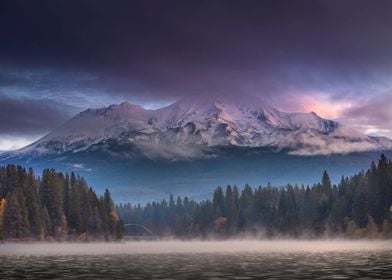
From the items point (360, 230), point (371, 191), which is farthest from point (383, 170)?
point (360, 230)

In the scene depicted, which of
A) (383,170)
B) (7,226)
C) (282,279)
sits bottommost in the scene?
(282,279)

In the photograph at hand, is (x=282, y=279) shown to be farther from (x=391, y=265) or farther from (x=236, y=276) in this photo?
(x=391, y=265)

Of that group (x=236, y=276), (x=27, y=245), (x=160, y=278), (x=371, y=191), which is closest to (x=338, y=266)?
(x=236, y=276)

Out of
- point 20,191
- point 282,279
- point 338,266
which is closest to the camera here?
point 282,279

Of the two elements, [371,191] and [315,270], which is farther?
[371,191]

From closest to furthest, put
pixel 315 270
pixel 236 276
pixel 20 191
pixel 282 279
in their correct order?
pixel 282 279
pixel 236 276
pixel 315 270
pixel 20 191

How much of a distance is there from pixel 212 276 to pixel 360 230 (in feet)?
485

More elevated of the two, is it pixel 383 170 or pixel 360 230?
pixel 383 170

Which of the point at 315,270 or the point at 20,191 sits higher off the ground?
the point at 20,191

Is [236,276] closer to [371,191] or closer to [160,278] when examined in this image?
[160,278]

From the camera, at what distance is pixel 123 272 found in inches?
2362

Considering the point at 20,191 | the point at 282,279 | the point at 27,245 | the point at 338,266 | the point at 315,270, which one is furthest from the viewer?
the point at 20,191

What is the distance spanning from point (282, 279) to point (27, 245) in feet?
443

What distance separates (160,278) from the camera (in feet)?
170
